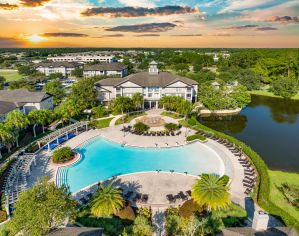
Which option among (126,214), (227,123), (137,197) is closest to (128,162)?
(137,197)

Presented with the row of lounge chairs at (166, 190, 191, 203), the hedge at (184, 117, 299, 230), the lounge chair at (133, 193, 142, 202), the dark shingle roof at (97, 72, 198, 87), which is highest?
the dark shingle roof at (97, 72, 198, 87)

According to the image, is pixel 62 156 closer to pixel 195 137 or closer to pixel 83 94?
pixel 195 137

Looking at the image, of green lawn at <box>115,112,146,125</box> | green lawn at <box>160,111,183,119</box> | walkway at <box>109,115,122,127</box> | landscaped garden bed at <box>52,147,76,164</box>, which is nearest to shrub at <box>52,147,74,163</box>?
landscaped garden bed at <box>52,147,76,164</box>

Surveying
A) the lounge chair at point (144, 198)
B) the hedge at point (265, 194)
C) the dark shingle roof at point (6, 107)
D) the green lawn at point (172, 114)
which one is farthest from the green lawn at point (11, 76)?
the hedge at point (265, 194)

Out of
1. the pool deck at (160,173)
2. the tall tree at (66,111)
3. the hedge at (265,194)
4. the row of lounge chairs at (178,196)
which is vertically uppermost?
the tall tree at (66,111)

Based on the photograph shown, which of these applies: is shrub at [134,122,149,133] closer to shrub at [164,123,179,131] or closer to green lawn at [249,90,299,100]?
shrub at [164,123,179,131]

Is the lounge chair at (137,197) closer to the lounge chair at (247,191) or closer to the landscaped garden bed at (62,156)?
the lounge chair at (247,191)

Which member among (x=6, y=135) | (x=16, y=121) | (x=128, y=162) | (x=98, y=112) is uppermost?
(x=16, y=121)
